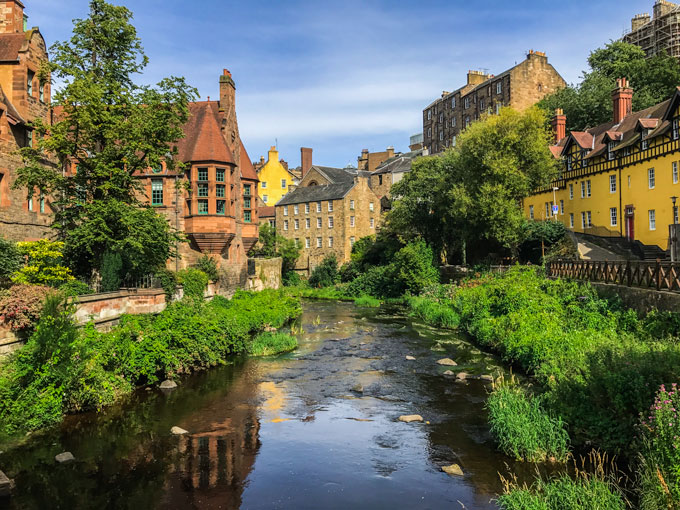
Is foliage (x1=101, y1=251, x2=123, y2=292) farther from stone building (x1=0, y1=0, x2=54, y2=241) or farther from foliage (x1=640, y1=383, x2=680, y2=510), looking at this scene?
foliage (x1=640, y1=383, x2=680, y2=510)

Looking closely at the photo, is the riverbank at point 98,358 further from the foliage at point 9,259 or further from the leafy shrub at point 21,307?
the foliage at point 9,259

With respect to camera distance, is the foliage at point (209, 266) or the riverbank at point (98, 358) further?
the foliage at point (209, 266)

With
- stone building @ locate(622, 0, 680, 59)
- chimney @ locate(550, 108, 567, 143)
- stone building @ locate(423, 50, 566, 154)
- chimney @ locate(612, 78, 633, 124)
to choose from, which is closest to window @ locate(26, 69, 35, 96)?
chimney @ locate(612, 78, 633, 124)

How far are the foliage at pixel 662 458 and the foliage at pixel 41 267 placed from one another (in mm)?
19023

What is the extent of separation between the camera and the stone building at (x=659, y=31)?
60.5m

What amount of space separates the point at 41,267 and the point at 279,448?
1292 cm

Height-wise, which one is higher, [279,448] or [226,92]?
[226,92]

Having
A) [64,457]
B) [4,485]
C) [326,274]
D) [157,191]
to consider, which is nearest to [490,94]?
[326,274]

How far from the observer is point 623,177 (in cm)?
3597

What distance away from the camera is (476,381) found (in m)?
18.2

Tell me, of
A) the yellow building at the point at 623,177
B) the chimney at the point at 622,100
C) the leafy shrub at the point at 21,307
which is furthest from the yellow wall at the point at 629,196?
the leafy shrub at the point at 21,307

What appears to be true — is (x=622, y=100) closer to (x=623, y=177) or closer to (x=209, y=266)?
(x=623, y=177)

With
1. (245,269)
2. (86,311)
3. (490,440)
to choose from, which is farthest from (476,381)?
(245,269)

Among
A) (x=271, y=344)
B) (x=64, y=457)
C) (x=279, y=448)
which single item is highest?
(x=271, y=344)
